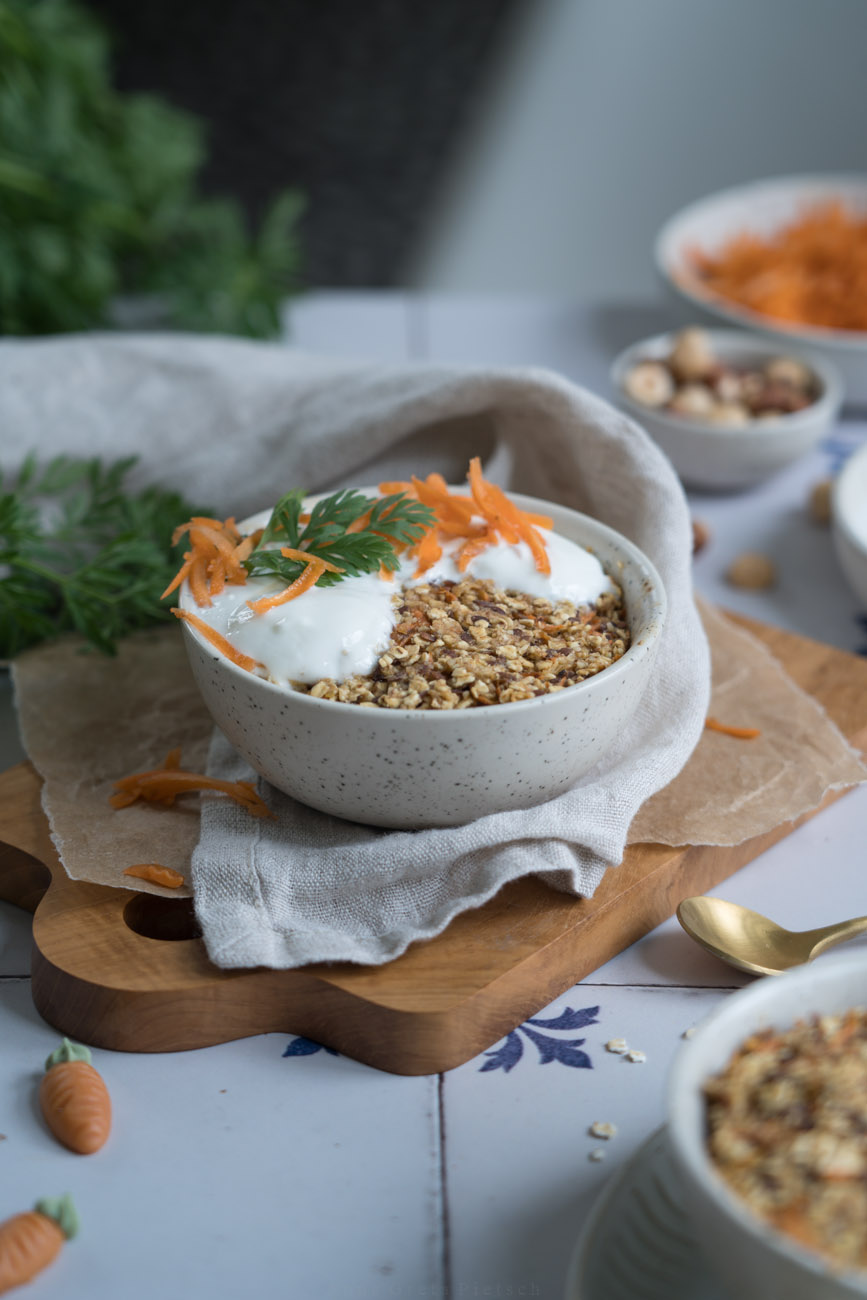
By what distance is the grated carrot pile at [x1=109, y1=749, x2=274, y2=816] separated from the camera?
1001 mm

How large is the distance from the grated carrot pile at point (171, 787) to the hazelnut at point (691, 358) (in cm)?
102

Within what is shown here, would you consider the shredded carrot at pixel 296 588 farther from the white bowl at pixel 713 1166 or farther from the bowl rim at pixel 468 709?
the white bowl at pixel 713 1166

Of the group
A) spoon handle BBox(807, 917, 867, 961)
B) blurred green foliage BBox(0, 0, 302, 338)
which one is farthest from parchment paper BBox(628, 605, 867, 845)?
blurred green foliage BBox(0, 0, 302, 338)

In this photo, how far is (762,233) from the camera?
2.32 metres

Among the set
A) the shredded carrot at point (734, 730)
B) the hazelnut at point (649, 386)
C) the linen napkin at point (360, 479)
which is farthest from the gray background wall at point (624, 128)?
the shredded carrot at point (734, 730)

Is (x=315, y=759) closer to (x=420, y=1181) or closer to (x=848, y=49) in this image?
(x=420, y=1181)

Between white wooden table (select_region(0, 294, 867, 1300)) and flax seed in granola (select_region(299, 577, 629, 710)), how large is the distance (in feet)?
0.79

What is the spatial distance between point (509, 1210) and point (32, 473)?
1.03 meters

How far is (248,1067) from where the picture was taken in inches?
33.2

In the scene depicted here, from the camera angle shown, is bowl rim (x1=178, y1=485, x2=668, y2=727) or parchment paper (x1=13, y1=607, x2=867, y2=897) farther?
parchment paper (x1=13, y1=607, x2=867, y2=897)

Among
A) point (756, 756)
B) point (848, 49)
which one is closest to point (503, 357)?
point (756, 756)

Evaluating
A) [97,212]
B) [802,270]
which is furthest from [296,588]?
[802,270]

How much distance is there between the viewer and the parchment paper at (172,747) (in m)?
0.99

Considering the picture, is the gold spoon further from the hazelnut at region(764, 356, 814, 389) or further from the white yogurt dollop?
the hazelnut at region(764, 356, 814, 389)
